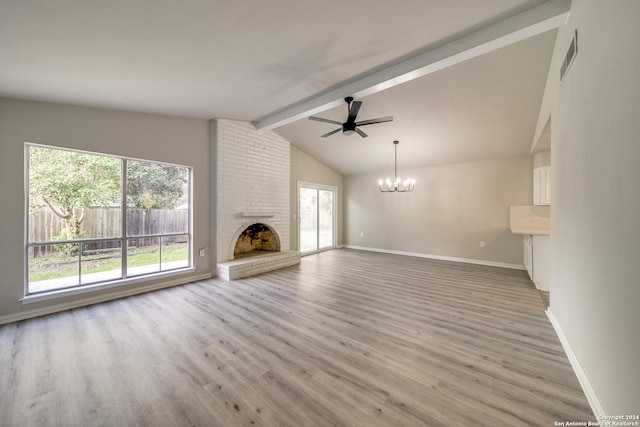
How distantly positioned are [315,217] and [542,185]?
17.8ft

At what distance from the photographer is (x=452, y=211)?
6453mm

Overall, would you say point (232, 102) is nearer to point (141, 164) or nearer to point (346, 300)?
point (141, 164)

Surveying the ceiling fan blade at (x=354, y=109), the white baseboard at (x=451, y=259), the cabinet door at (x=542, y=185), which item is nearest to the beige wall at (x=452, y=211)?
the white baseboard at (x=451, y=259)

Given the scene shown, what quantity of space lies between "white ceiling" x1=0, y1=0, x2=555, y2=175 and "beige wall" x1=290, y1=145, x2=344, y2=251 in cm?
238

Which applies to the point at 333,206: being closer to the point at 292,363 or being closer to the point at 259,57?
the point at 259,57

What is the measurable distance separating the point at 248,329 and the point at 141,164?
3.32m

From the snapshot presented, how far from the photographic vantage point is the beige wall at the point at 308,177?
686cm

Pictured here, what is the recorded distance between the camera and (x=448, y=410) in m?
1.64

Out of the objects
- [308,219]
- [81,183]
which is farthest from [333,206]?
[81,183]

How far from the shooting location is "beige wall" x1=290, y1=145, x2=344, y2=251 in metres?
6.86

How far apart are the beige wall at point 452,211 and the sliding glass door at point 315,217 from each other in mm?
954

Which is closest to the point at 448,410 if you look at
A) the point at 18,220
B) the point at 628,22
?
the point at 628,22

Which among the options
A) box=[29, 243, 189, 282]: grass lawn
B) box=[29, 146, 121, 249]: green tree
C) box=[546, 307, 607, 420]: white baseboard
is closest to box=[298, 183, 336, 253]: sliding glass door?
box=[29, 243, 189, 282]: grass lawn

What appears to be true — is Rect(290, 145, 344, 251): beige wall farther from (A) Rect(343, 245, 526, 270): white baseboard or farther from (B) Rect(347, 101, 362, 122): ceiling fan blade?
(B) Rect(347, 101, 362, 122): ceiling fan blade
